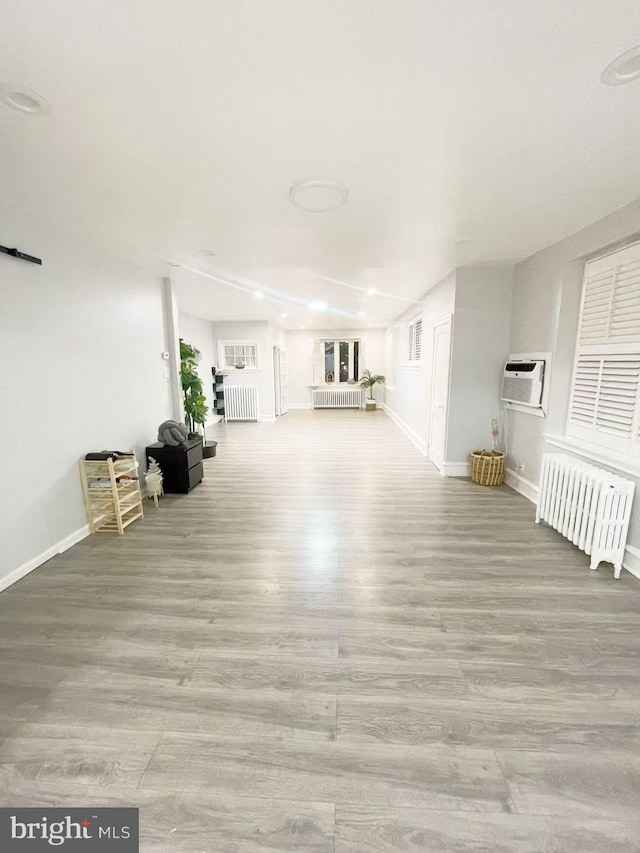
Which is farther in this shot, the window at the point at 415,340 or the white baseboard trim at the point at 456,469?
the window at the point at 415,340

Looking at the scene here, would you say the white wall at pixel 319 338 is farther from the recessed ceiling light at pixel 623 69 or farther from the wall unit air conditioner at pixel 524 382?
the recessed ceiling light at pixel 623 69

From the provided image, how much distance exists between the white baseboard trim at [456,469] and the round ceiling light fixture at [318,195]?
3351mm

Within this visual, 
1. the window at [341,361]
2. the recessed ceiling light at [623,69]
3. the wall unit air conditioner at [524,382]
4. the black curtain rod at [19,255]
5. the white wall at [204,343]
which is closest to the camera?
the recessed ceiling light at [623,69]

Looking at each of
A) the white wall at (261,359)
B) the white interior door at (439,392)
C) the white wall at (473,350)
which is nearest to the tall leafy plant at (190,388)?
the white interior door at (439,392)

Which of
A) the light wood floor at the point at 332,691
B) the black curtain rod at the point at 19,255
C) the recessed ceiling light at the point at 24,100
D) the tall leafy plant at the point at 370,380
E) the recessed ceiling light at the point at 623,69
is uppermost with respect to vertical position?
the recessed ceiling light at the point at 24,100

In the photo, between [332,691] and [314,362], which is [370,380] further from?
[332,691]

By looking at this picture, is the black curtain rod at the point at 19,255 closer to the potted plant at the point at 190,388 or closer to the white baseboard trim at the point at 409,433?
the potted plant at the point at 190,388

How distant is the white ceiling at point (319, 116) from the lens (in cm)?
117

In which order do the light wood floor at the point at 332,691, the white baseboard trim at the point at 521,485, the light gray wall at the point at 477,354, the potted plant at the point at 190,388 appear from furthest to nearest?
the potted plant at the point at 190,388, the light gray wall at the point at 477,354, the white baseboard trim at the point at 521,485, the light wood floor at the point at 332,691

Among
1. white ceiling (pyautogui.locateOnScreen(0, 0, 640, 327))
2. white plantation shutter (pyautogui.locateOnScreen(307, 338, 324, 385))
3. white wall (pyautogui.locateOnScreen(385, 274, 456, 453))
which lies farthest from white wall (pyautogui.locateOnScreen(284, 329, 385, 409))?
white ceiling (pyautogui.locateOnScreen(0, 0, 640, 327))

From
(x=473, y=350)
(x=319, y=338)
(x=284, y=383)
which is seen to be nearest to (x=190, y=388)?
(x=473, y=350)

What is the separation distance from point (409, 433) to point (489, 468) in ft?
9.48

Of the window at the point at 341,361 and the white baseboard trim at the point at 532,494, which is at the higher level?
the window at the point at 341,361

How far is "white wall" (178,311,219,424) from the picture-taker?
7540 mm
